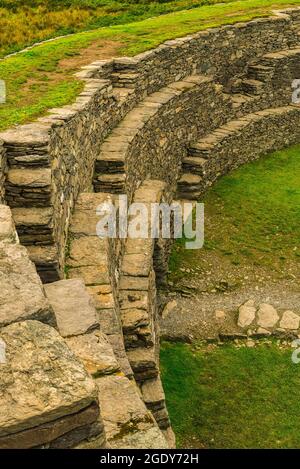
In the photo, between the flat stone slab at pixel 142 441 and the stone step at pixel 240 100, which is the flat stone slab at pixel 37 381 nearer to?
the flat stone slab at pixel 142 441

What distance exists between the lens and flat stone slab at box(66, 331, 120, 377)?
577 centimetres

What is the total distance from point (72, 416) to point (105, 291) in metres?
4.31

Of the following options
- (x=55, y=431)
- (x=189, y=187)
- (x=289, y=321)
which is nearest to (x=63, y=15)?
(x=189, y=187)

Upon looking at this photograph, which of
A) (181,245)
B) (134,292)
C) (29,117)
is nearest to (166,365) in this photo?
(134,292)

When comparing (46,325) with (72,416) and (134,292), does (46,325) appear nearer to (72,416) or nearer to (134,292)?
(72,416)

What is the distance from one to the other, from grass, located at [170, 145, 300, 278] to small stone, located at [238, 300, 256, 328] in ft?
5.54

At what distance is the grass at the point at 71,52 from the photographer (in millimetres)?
11948

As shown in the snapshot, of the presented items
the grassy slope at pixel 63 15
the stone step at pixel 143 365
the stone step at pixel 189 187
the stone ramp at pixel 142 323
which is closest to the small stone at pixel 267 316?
the stone ramp at pixel 142 323

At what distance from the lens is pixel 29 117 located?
10.5m

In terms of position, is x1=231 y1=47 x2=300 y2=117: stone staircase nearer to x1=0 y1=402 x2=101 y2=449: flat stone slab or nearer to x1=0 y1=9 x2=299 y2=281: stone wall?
x1=0 y1=9 x2=299 y2=281: stone wall

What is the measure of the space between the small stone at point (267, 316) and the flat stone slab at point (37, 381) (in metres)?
8.73

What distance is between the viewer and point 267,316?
13.0m

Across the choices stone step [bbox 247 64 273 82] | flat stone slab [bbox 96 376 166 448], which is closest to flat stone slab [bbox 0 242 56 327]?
flat stone slab [bbox 96 376 166 448]

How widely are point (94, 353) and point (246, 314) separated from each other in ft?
25.3
